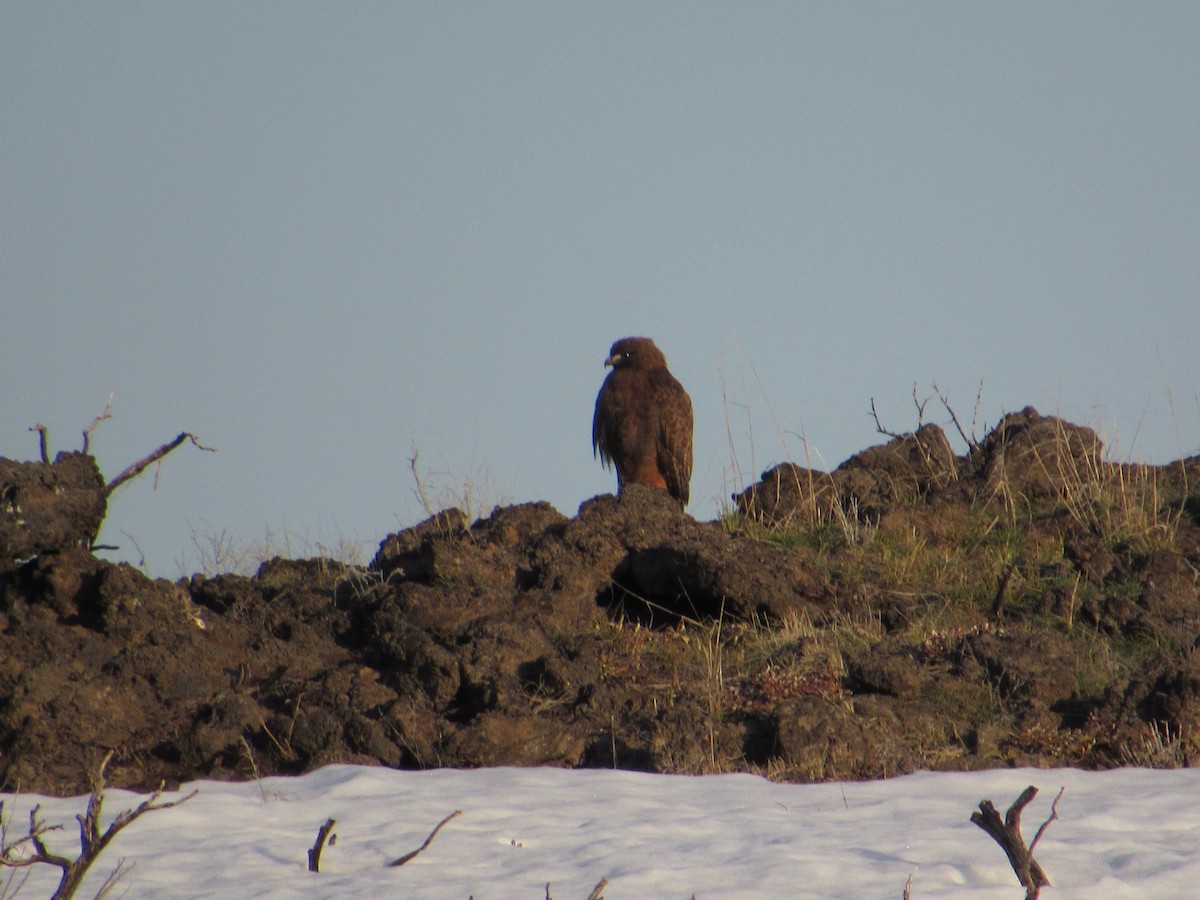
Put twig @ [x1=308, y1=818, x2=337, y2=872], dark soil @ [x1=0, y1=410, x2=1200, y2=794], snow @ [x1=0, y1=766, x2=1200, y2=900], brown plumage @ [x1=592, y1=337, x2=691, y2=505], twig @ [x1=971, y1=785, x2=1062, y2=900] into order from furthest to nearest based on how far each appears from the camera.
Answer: brown plumage @ [x1=592, y1=337, x2=691, y2=505] → dark soil @ [x1=0, y1=410, x2=1200, y2=794] → twig @ [x1=308, y1=818, x2=337, y2=872] → snow @ [x1=0, y1=766, x2=1200, y2=900] → twig @ [x1=971, y1=785, x2=1062, y2=900]

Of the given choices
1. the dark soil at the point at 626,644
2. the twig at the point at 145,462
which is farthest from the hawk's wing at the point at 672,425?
the twig at the point at 145,462

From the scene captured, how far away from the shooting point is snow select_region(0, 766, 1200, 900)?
4.77 meters

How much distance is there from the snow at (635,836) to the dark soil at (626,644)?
31 centimetres

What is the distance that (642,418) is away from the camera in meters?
12.0

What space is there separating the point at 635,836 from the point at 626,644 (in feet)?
9.23

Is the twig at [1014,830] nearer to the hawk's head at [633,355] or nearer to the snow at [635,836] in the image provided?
the snow at [635,836]

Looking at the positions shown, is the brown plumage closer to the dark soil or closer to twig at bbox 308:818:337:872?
the dark soil

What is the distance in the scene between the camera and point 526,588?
28.8 ft

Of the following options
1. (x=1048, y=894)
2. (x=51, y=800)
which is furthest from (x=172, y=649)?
(x=1048, y=894)

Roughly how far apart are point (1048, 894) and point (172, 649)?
4681 millimetres

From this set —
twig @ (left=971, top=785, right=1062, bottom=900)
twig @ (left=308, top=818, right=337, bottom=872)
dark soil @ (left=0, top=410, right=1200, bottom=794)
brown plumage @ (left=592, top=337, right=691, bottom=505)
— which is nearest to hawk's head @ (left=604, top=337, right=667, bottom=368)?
brown plumage @ (left=592, top=337, right=691, bottom=505)

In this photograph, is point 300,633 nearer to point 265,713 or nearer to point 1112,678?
point 265,713

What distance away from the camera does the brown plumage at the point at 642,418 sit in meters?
12.0

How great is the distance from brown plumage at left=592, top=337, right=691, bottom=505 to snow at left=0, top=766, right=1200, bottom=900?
18.9 feet
